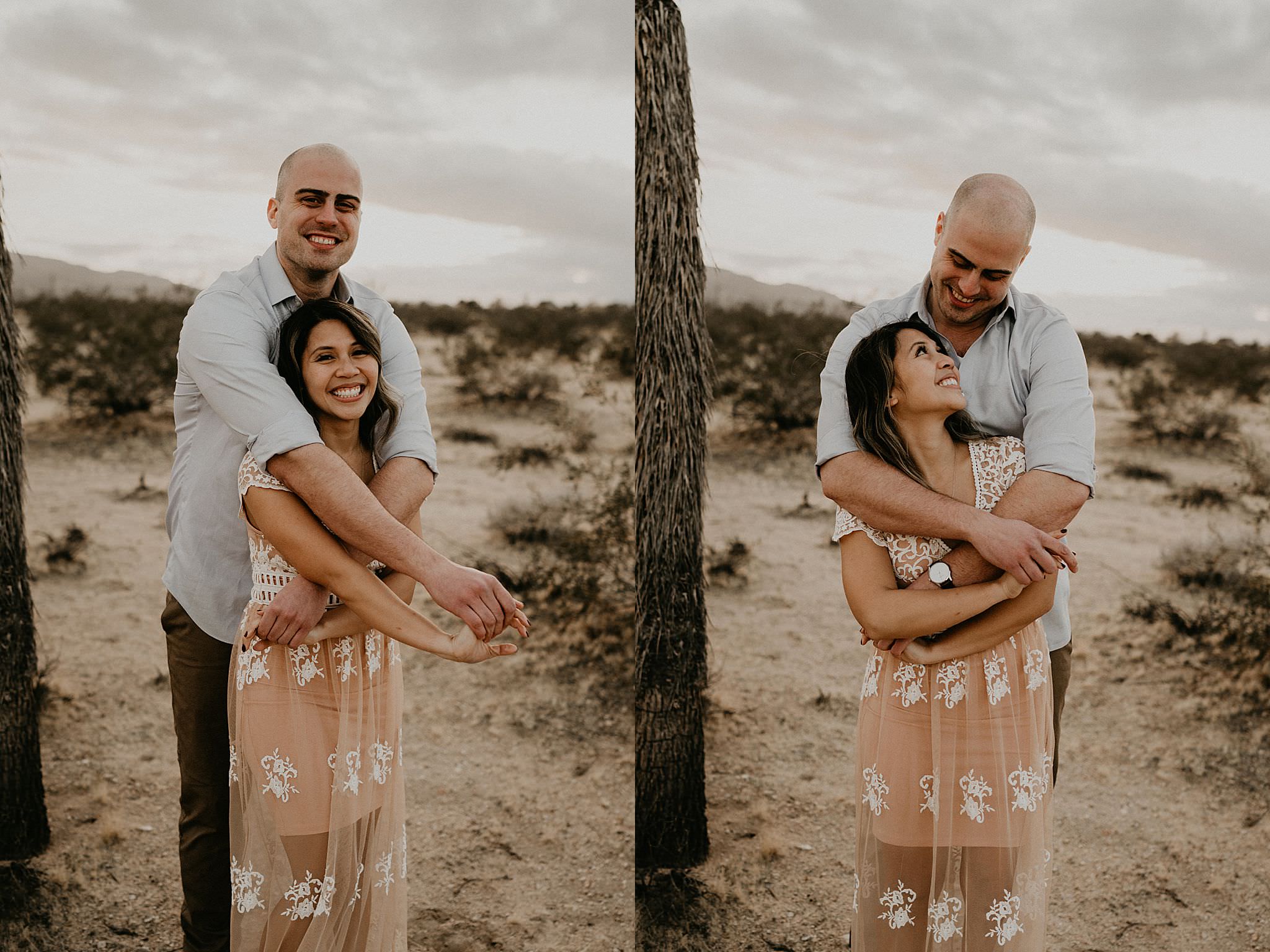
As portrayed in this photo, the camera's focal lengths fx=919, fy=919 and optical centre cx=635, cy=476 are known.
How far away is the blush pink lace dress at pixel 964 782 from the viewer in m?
2.18

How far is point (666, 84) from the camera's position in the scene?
10.4 feet

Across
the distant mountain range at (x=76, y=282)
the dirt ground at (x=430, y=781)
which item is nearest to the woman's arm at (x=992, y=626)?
the dirt ground at (x=430, y=781)

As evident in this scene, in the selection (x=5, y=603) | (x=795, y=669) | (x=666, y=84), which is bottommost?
(x=795, y=669)

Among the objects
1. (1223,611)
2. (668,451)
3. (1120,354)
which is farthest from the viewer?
(1120,354)

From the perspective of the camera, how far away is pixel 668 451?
11.7 ft

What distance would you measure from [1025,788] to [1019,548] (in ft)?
2.03

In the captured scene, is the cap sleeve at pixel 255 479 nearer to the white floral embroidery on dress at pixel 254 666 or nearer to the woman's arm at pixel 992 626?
A: the white floral embroidery on dress at pixel 254 666

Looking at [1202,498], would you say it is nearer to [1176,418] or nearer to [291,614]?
[1176,418]

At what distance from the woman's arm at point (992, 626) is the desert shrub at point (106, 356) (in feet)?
23.8

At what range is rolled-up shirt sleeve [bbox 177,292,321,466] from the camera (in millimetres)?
2076

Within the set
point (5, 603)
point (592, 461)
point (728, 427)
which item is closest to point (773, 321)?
point (728, 427)

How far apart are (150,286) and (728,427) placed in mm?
13611

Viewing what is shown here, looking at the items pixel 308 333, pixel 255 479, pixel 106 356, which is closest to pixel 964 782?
pixel 255 479

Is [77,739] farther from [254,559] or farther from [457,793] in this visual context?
[254,559]
